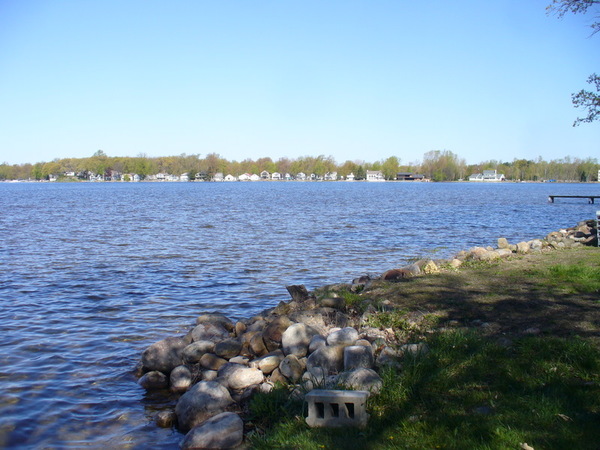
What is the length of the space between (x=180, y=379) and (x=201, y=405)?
60.3 inches

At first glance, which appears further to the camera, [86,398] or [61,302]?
[61,302]

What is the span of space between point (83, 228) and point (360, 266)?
19348 millimetres

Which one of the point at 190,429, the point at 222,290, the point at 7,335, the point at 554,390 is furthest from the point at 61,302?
Answer: the point at 554,390

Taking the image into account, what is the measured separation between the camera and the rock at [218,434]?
5.73 m

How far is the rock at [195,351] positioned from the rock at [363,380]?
329 cm

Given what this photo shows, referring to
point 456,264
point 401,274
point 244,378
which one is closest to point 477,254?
point 456,264

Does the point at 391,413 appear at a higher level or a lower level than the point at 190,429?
higher

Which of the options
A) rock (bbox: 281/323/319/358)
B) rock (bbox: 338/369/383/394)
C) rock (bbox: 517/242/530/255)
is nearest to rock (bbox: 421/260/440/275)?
rock (bbox: 517/242/530/255)

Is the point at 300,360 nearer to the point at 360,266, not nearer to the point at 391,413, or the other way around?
the point at 391,413

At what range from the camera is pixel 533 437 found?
4551mm

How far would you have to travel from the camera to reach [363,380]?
5.86 metres

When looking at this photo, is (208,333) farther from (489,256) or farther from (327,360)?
(489,256)

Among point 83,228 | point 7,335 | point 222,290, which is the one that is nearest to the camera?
point 7,335

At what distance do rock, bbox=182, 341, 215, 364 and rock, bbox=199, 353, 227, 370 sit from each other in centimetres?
24
